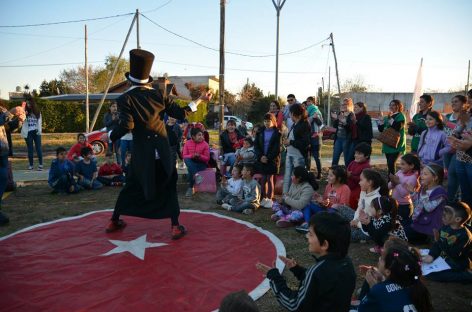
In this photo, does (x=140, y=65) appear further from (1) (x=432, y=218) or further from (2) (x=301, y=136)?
(1) (x=432, y=218)

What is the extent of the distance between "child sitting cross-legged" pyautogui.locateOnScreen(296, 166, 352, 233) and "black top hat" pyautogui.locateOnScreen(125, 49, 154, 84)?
2.87 meters

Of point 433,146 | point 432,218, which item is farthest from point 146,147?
point 433,146

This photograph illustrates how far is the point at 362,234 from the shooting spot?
4875 mm

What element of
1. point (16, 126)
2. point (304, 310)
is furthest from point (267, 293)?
point (16, 126)

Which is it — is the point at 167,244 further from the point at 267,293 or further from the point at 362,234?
the point at 362,234

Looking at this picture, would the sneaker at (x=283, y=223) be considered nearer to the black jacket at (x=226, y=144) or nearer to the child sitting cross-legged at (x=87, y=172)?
the black jacket at (x=226, y=144)

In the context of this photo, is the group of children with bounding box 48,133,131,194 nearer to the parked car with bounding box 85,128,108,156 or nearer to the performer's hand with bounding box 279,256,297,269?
the performer's hand with bounding box 279,256,297,269

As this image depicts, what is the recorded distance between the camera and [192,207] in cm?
661

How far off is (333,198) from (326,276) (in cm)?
330

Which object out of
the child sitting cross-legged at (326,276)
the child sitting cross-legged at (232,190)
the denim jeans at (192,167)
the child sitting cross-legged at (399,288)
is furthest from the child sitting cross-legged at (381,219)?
the denim jeans at (192,167)

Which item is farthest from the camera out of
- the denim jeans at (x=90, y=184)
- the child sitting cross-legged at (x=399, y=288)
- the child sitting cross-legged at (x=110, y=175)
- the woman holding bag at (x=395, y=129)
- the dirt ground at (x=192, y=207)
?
the child sitting cross-legged at (x=110, y=175)

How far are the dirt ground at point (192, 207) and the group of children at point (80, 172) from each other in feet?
0.76

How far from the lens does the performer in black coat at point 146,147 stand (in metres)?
4.55

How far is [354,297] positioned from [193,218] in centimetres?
307
